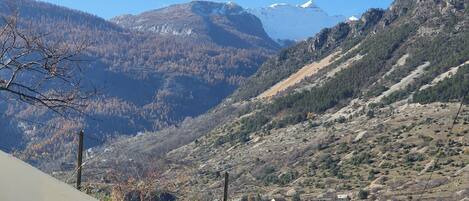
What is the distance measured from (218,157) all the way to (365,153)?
36644mm

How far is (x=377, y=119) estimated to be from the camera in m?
103

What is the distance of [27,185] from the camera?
15.6 feet

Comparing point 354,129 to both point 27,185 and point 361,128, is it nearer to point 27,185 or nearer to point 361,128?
point 361,128

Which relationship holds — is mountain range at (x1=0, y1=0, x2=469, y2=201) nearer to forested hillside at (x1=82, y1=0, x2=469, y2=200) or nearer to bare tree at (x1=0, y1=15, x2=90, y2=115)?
forested hillside at (x1=82, y1=0, x2=469, y2=200)

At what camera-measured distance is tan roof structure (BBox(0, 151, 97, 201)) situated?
461 cm

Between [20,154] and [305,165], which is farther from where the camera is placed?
[305,165]

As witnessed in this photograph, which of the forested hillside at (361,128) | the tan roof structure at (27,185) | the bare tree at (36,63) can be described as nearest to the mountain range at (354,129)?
the forested hillside at (361,128)

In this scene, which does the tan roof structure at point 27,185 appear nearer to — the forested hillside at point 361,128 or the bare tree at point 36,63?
the bare tree at point 36,63

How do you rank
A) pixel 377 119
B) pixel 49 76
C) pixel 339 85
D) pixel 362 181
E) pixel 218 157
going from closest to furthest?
pixel 49 76
pixel 362 181
pixel 377 119
pixel 218 157
pixel 339 85

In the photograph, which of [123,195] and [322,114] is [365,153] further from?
[123,195]

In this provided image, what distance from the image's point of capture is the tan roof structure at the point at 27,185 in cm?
461

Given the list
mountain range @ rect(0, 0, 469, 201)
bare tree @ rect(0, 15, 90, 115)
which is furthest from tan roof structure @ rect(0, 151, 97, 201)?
mountain range @ rect(0, 0, 469, 201)

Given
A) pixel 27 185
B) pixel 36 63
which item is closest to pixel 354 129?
pixel 36 63

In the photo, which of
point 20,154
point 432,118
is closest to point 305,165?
point 432,118
